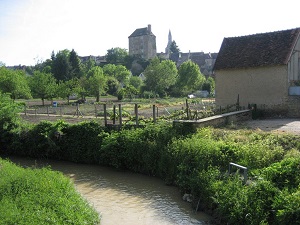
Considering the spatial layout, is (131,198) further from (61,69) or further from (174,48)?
(174,48)

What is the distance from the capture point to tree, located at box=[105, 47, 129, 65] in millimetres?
120000

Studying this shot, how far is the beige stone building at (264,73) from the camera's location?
80.6 ft

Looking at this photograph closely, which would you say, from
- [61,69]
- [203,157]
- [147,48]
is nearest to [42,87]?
[61,69]

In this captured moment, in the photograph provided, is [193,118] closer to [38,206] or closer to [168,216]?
[168,216]

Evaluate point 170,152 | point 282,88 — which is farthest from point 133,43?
point 170,152

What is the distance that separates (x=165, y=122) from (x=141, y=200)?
19.7 ft

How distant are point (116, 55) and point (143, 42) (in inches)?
545

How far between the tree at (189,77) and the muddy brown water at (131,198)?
52879 mm

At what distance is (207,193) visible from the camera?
39.9ft

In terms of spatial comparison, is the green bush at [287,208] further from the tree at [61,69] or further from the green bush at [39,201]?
the tree at [61,69]

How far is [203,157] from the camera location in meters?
13.9

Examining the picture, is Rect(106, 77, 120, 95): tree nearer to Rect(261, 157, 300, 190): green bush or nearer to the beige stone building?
the beige stone building

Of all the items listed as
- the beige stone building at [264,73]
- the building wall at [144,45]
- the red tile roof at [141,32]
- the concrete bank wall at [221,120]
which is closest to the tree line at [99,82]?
the beige stone building at [264,73]

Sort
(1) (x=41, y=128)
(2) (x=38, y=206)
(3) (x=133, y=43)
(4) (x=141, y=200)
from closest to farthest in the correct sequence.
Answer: (2) (x=38, y=206)
(4) (x=141, y=200)
(1) (x=41, y=128)
(3) (x=133, y=43)
